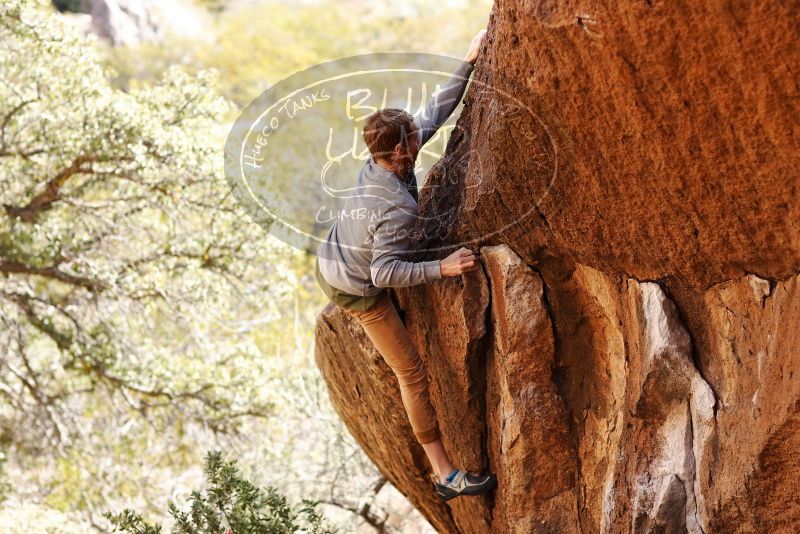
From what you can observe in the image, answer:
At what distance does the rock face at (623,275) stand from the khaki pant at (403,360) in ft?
0.30

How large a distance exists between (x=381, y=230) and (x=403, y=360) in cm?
90

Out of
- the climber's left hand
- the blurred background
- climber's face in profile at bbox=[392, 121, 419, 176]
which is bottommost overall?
climber's face in profile at bbox=[392, 121, 419, 176]

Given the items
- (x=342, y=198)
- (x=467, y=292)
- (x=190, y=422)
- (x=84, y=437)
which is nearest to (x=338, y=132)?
(x=342, y=198)

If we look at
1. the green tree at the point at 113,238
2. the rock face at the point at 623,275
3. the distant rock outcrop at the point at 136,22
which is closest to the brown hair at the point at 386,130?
the rock face at the point at 623,275

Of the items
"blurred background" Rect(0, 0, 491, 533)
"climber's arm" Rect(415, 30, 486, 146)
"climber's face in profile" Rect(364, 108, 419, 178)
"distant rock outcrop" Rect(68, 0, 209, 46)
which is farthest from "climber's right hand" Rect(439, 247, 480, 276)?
"distant rock outcrop" Rect(68, 0, 209, 46)

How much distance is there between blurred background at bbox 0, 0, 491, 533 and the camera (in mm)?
10258

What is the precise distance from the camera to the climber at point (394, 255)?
15.1 ft

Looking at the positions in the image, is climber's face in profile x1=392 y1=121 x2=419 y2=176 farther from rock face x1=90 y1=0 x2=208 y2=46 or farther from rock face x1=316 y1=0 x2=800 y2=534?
rock face x1=90 y1=0 x2=208 y2=46

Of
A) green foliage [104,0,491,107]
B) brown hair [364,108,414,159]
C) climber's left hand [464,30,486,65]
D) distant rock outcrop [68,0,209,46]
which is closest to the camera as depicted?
brown hair [364,108,414,159]

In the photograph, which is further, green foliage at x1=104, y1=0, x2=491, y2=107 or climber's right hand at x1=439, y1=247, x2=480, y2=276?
green foliage at x1=104, y1=0, x2=491, y2=107

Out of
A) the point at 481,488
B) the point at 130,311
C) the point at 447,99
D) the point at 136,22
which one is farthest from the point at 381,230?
the point at 136,22

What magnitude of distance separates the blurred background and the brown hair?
18.9 feet

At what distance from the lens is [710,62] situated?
3.38 m

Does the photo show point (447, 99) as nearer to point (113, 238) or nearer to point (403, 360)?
point (403, 360)
